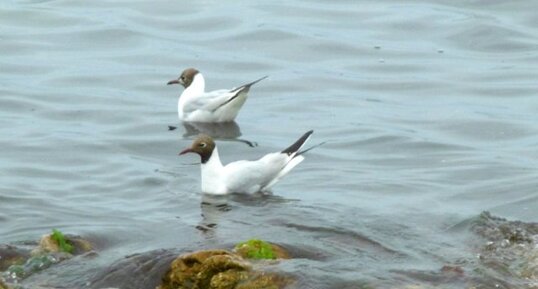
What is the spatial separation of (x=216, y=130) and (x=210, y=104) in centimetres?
37

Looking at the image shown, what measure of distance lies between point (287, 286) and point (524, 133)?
779 cm

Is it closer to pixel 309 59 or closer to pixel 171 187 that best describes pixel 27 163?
pixel 171 187

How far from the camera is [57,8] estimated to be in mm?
23188

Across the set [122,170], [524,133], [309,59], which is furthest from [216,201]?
[309,59]

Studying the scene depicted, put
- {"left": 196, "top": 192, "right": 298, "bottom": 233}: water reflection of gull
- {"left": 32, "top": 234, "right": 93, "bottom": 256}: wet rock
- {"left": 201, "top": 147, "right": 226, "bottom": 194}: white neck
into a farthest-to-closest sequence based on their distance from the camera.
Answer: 1. {"left": 201, "top": 147, "right": 226, "bottom": 194}: white neck
2. {"left": 196, "top": 192, "right": 298, "bottom": 233}: water reflection of gull
3. {"left": 32, "top": 234, "right": 93, "bottom": 256}: wet rock

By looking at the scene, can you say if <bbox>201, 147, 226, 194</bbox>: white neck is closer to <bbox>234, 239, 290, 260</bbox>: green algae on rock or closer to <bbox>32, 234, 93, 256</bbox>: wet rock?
<bbox>32, 234, 93, 256</bbox>: wet rock

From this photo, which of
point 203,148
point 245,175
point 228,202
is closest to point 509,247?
point 228,202

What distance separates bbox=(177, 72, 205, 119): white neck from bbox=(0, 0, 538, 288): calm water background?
0.37 metres

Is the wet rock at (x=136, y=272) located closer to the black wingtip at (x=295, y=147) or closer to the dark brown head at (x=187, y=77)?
the black wingtip at (x=295, y=147)

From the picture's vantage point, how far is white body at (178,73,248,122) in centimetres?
1719

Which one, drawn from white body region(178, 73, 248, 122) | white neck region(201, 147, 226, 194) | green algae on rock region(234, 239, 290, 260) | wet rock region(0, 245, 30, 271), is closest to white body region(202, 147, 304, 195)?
white neck region(201, 147, 226, 194)

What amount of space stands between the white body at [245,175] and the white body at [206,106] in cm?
322

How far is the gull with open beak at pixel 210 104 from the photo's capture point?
17.1 metres

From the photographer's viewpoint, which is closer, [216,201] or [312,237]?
[312,237]
